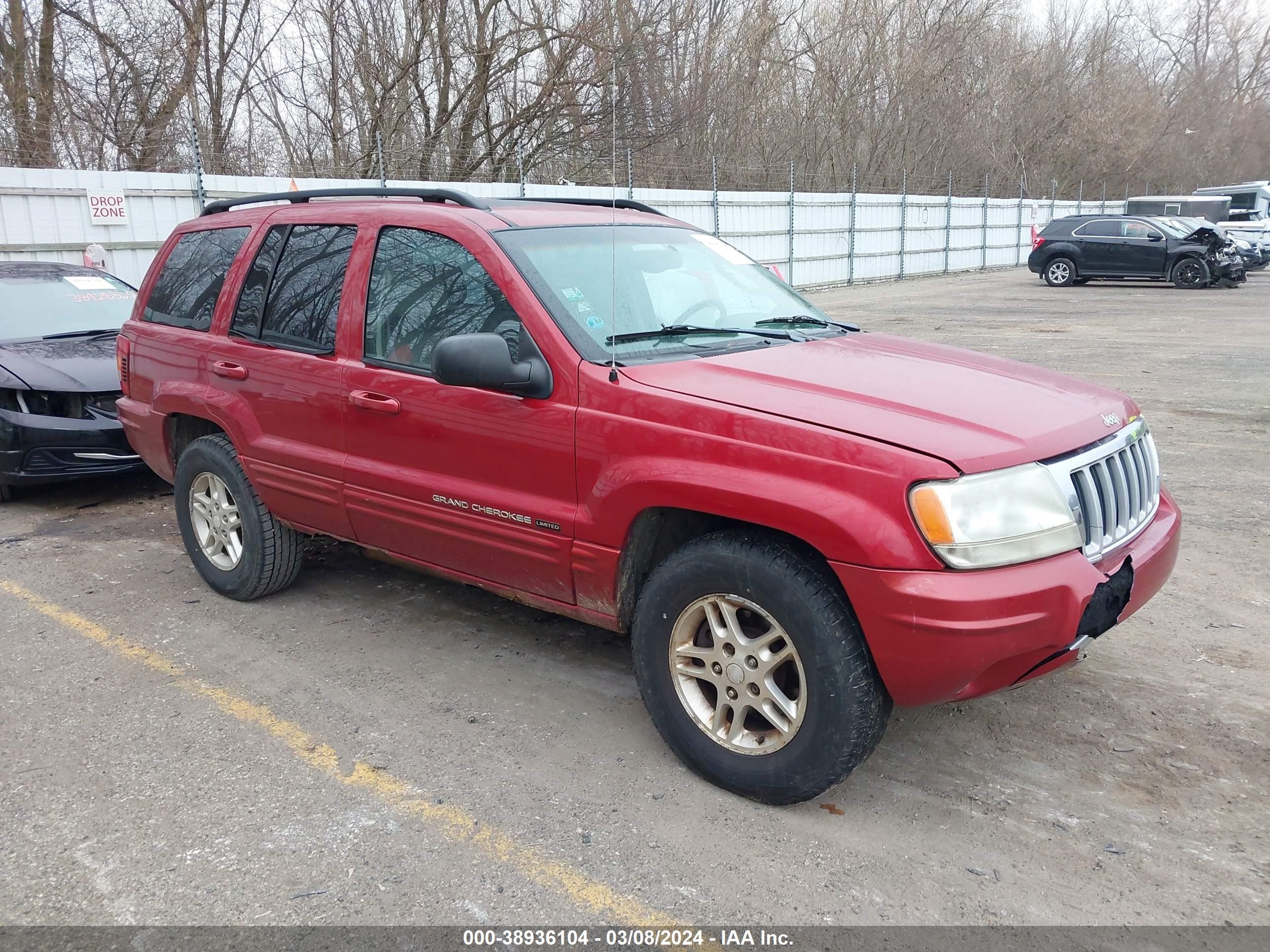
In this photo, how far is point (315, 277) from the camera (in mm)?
4355

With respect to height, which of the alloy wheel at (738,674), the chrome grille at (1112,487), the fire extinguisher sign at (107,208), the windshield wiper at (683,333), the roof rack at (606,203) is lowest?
the alloy wheel at (738,674)

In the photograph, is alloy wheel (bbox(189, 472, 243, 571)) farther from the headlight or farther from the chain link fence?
the headlight

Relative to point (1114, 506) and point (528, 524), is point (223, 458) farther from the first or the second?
point (1114, 506)

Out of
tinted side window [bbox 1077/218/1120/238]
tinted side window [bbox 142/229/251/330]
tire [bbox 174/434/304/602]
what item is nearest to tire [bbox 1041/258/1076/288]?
tinted side window [bbox 1077/218/1120/238]

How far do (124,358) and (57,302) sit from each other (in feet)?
9.18

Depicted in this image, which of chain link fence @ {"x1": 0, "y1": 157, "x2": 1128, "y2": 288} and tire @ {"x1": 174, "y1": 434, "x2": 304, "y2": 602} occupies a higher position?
chain link fence @ {"x1": 0, "y1": 157, "x2": 1128, "y2": 288}

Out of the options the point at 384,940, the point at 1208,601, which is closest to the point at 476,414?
the point at 384,940

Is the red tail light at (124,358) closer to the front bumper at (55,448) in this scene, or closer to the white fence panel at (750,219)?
the front bumper at (55,448)

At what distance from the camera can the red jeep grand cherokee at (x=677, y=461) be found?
2777mm

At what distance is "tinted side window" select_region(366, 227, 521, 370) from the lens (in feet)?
12.1

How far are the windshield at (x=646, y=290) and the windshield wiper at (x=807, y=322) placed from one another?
0.01m

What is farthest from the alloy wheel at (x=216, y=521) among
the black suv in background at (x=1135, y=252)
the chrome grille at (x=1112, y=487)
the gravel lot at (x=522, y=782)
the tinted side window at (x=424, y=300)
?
the black suv in background at (x=1135, y=252)

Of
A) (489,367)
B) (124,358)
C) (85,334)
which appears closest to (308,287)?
(489,367)

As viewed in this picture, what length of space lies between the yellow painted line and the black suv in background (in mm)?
23217
